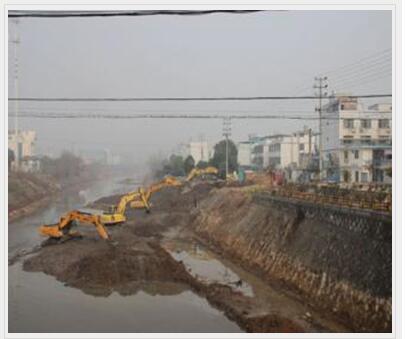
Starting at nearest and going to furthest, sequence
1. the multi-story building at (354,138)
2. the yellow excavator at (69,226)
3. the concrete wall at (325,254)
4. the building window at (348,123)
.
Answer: the concrete wall at (325,254), the yellow excavator at (69,226), the multi-story building at (354,138), the building window at (348,123)

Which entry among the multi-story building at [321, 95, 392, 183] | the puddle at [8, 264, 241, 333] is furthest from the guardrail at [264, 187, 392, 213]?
the multi-story building at [321, 95, 392, 183]

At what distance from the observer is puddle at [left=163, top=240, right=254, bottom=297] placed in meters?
9.36

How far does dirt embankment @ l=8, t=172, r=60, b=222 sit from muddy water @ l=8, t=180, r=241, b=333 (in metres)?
9.65

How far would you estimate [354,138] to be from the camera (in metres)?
18.5

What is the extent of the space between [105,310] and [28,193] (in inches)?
724

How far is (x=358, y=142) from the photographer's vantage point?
723 inches

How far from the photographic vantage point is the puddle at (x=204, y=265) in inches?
368

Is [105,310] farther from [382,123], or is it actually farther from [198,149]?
[198,149]

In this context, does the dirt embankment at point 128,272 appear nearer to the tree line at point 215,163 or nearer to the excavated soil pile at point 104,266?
the excavated soil pile at point 104,266

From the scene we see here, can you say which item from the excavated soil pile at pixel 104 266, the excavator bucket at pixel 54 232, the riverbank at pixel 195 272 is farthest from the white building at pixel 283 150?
the excavated soil pile at pixel 104 266

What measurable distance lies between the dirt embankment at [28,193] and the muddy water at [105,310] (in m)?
9.65
